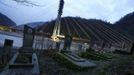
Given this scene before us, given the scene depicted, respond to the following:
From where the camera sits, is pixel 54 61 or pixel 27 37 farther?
pixel 27 37

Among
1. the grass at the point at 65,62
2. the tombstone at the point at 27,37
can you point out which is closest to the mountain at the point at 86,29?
the tombstone at the point at 27,37

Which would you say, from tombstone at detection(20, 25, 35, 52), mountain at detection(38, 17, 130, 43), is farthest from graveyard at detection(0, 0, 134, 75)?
mountain at detection(38, 17, 130, 43)

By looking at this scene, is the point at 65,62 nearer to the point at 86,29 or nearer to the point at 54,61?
the point at 54,61

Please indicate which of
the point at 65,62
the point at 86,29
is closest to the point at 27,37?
the point at 65,62

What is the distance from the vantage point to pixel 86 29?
29156mm

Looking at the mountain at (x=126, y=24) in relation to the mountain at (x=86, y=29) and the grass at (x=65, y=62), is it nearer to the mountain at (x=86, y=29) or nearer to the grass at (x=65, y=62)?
the mountain at (x=86, y=29)

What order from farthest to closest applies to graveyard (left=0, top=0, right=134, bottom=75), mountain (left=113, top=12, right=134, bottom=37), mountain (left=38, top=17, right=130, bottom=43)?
mountain (left=113, top=12, right=134, bottom=37), mountain (left=38, top=17, right=130, bottom=43), graveyard (left=0, top=0, right=134, bottom=75)

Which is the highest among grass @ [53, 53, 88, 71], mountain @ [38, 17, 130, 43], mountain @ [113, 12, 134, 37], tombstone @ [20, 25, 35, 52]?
mountain @ [113, 12, 134, 37]

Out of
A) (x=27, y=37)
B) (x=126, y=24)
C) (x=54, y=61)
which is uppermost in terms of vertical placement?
(x=126, y=24)

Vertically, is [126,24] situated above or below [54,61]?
above

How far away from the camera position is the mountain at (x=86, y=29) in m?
26.5

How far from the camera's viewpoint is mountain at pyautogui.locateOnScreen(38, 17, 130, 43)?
26.5 meters

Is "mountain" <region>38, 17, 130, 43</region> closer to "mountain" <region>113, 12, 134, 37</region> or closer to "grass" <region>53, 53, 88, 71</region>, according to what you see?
"mountain" <region>113, 12, 134, 37</region>

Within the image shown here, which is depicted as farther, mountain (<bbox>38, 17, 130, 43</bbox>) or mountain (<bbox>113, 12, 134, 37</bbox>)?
mountain (<bbox>113, 12, 134, 37</bbox>)
